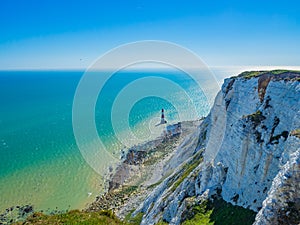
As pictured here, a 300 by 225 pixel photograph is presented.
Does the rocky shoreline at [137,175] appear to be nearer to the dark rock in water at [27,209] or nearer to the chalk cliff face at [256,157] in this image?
the dark rock in water at [27,209]

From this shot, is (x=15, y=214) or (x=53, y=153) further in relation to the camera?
(x=53, y=153)

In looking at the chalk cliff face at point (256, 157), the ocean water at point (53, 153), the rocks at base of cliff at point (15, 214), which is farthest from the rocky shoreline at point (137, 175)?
the chalk cliff face at point (256, 157)

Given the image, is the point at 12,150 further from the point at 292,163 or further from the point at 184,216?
the point at 292,163

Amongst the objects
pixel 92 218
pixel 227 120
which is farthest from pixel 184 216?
pixel 227 120

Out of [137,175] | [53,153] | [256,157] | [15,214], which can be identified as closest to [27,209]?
[15,214]

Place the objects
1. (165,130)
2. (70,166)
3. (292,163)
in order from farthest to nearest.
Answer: (165,130), (70,166), (292,163)

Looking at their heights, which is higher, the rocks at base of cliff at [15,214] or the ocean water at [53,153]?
the ocean water at [53,153]

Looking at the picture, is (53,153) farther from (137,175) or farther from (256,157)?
(256,157)

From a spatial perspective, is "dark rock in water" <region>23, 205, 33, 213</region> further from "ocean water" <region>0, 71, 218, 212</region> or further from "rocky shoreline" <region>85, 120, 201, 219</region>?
"rocky shoreline" <region>85, 120, 201, 219</region>
